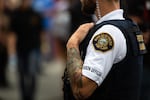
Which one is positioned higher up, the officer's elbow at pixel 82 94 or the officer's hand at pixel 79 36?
the officer's hand at pixel 79 36

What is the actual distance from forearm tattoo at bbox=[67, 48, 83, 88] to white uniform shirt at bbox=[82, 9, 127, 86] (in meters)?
0.06

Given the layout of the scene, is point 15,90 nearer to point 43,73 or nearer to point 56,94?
point 56,94

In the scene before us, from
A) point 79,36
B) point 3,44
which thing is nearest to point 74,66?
point 79,36

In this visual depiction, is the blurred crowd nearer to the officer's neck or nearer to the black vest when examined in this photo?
the black vest

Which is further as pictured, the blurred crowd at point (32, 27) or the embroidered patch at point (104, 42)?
the blurred crowd at point (32, 27)

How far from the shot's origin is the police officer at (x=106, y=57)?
461 centimetres

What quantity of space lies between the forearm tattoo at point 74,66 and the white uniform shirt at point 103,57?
0.19 feet

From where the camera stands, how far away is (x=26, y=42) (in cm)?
1162

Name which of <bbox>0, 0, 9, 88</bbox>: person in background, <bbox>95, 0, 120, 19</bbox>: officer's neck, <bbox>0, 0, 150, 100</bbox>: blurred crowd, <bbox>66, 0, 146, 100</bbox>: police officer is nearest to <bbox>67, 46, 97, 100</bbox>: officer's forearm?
<bbox>66, 0, 146, 100</bbox>: police officer

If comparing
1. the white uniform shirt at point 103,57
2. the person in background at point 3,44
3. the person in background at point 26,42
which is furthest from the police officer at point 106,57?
the person in background at point 3,44

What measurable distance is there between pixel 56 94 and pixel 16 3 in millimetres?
2292

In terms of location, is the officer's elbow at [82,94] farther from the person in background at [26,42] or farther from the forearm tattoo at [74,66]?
the person in background at [26,42]

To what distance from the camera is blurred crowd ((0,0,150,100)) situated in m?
7.41

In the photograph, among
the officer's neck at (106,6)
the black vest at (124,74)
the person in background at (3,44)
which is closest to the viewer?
the black vest at (124,74)
